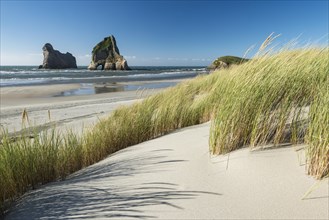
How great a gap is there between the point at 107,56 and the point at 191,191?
8778 centimetres

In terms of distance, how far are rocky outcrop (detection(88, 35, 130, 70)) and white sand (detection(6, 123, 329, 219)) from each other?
75.5m

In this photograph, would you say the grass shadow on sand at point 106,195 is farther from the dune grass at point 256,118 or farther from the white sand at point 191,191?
the dune grass at point 256,118

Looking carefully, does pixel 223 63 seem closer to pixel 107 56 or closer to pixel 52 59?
pixel 107 56

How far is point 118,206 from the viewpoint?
216 centimetres

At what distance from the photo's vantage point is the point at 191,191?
230 centimetres

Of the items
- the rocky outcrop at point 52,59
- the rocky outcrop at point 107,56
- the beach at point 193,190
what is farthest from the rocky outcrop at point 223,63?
the rocky outcrop at point 52,59

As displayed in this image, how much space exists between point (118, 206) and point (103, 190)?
0.39 meters

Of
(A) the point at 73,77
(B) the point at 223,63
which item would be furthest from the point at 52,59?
(B) the point at 223,63

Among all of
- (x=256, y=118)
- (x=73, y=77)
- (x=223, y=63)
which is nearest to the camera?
(x=256, y=118)

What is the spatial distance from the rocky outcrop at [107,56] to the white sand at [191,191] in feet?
248

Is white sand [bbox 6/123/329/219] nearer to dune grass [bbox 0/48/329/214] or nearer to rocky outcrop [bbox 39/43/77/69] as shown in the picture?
dune grass [bbox 0/48/329/214]

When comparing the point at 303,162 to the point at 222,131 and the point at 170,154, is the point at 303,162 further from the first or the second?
the point at 170,154

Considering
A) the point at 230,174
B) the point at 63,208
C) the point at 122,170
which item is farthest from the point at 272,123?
the point at 63,208

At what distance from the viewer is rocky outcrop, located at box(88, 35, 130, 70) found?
79.9m
